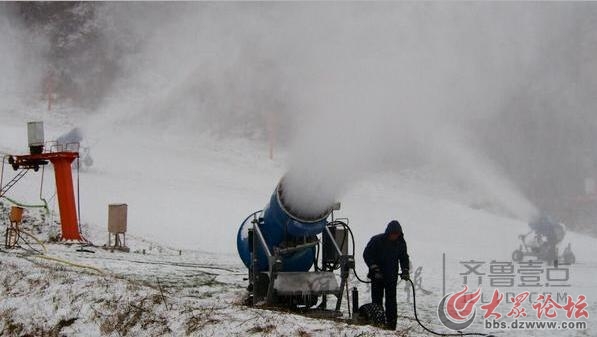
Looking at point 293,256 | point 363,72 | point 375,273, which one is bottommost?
point 375,273

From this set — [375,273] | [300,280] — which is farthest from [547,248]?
[300,280]

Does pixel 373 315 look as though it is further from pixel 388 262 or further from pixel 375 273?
pixel 388 262

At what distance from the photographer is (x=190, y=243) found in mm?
22078

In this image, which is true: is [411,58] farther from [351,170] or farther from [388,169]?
[351,170]

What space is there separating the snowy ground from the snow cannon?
866 mm

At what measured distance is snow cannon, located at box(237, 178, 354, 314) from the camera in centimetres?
943

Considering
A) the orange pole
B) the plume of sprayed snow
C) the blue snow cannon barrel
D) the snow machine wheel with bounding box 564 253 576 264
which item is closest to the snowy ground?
the snow machine wheel with bounding box 564 253 576 264

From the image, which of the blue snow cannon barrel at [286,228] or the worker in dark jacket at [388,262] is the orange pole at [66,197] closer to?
the blue snow cannon barrel at [286,228]

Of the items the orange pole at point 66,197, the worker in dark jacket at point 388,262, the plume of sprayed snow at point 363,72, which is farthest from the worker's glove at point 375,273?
the plume of sprayed snow at point 363,72

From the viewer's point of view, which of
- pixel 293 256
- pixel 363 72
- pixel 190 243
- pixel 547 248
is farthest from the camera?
pixel 363 72

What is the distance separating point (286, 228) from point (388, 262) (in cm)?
165

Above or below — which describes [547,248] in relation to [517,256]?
above

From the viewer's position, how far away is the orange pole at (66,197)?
19797mm

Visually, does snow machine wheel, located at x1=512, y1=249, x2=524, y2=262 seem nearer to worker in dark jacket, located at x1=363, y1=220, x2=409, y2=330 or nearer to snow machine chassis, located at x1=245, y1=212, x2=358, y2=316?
snow machine chassis, located at x1=245, y1=212, x2=358, y2=316
